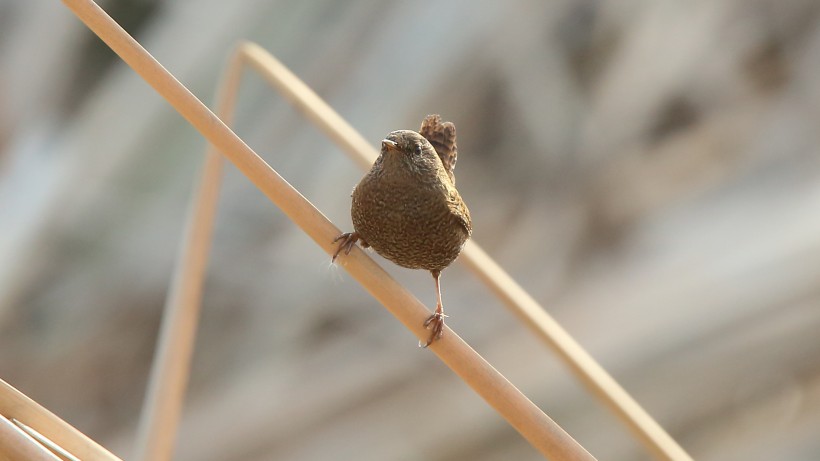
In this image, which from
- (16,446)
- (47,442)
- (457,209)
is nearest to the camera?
(16,446)

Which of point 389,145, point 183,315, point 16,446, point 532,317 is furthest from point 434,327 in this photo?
point 183,315

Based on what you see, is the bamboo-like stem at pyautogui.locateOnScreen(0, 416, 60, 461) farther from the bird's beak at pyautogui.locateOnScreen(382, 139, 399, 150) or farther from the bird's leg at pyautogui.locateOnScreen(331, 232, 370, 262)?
the bird's beak at pyautogui.locateOnScreen(382, 139, 399, 150)

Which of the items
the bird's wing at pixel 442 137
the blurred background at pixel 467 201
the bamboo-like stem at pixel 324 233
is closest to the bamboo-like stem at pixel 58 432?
the bamboo-like stem at pixel 324 233

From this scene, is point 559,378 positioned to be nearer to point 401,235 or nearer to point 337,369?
point 337,369

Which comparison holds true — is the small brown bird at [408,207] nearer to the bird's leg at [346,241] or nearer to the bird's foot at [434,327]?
the bird's leg at [346,241]

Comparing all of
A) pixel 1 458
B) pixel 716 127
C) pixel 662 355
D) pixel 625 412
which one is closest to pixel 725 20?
pixel 716 127

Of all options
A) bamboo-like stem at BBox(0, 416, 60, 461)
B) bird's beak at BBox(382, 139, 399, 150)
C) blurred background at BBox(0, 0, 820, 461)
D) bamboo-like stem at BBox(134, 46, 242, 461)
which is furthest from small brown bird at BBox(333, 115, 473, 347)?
blurred background at BBox(0, 0, 820, 461)

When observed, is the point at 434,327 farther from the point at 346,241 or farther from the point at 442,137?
the point at 442,137
